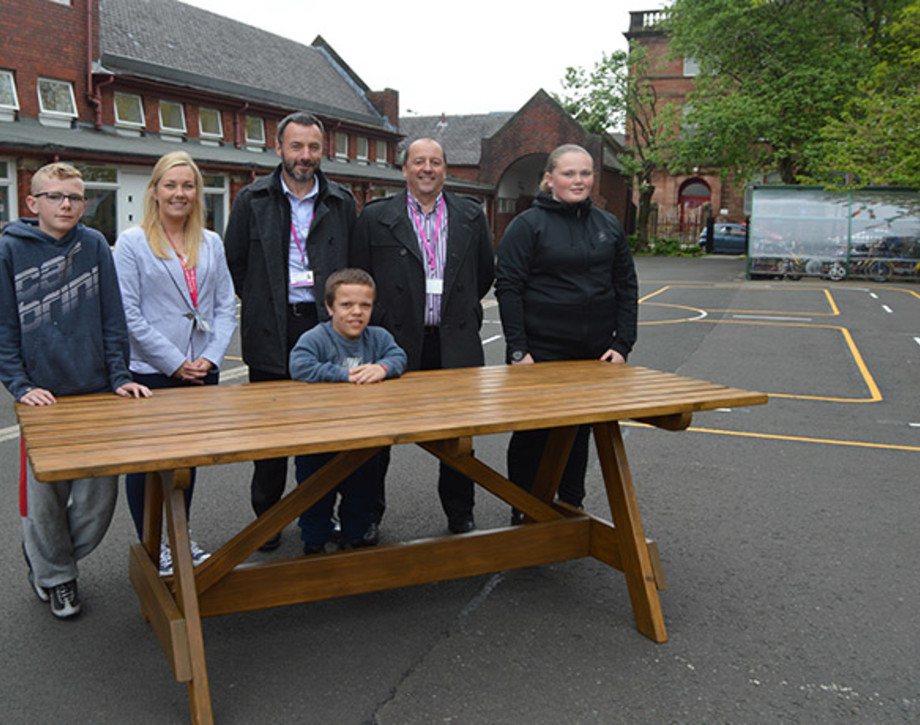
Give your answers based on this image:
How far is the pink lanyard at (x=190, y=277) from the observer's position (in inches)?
165

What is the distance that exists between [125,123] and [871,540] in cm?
2634

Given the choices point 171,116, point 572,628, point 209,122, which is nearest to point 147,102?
point 171,116

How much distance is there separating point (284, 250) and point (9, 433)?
4.21m

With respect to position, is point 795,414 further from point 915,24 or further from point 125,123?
point 125,123

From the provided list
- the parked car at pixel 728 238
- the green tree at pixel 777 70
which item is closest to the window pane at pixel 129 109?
the green tree at pixel 777 70

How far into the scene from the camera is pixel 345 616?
13.1 ft

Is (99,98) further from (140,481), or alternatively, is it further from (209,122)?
(140,481)

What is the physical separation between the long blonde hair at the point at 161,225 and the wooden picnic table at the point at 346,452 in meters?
0.72

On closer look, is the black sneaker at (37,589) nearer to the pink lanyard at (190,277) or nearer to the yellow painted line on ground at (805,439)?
the pink lanyard at (190,277)

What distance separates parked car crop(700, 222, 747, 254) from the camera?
47.9m

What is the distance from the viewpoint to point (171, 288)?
4.19m

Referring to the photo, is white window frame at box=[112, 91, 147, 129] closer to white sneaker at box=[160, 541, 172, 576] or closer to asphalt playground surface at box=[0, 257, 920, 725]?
asphalt playground surface at box=[0, 257, 920, 725]

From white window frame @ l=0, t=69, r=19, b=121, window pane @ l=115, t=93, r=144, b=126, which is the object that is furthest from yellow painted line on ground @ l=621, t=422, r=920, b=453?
window pane @ l=115, t=93, r=144, b=126

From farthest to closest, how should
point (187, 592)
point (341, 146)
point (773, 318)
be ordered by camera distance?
point (341, 146), point (773, 318), point (187, 592)
